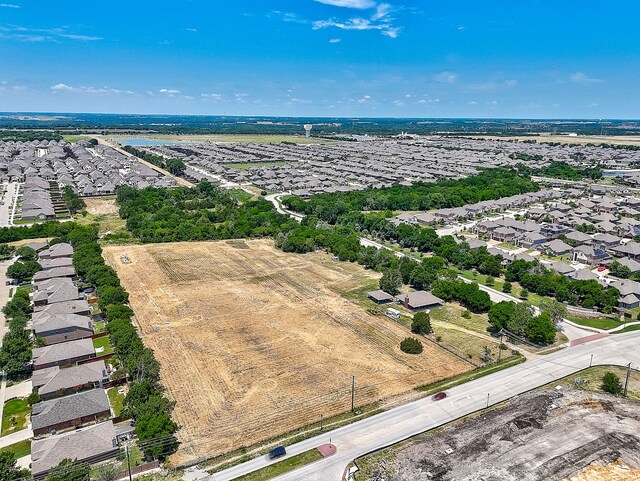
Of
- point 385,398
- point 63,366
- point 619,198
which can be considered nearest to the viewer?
point 385,398

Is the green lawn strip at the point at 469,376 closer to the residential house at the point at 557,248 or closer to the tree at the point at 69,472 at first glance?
the tree at the point at 69,472

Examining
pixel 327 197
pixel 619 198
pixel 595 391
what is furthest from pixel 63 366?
pixel 619 198

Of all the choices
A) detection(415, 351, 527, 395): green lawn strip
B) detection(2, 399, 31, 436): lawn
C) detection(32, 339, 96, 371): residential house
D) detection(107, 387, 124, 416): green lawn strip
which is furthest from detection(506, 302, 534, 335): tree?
detection(2, 399, 31, 436): lawn

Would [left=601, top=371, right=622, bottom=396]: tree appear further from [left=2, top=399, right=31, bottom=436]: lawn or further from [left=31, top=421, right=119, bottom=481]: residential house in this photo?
[left=2, top=399, right=31, bottom=436]: lawn

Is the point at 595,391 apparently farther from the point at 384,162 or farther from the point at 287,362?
the point at 384,162

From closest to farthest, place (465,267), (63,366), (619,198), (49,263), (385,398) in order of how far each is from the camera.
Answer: (385,398) → (63,366) → (49,263) → (465,267) → (619,198)

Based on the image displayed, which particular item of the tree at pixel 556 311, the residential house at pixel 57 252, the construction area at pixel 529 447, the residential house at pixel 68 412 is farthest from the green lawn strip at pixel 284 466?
the residential house at pixel 57 252

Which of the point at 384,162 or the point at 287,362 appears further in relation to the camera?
the point at 384,162
